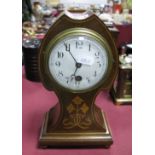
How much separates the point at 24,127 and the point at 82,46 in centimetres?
41

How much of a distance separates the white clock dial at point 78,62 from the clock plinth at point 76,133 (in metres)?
0.13

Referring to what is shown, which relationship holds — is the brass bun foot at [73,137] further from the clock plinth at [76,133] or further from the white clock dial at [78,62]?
the white clock dial at [78,62]

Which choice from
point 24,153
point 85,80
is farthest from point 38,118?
point 85,80

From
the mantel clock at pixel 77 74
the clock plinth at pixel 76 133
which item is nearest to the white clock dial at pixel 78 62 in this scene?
the mantel clock at pixel 77 74

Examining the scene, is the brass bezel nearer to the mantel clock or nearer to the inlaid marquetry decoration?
the mantel clock

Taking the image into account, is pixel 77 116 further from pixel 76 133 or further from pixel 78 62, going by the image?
pixel 78 62

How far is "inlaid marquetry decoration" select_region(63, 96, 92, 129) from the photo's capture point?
3.02 ft

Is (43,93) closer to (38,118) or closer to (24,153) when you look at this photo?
(38,118)

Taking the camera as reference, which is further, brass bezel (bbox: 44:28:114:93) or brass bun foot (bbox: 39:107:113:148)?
brass bun foot (bbox: 39:107:113:148)

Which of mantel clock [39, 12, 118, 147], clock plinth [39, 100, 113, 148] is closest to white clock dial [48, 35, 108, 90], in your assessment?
mantel clock [39, 12, 118, 147]

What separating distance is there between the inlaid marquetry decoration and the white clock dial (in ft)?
0.21

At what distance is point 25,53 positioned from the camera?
51.5 inches

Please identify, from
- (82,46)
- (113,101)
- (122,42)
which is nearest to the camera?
(82,46)

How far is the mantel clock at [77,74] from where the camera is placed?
828mm
